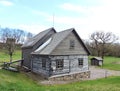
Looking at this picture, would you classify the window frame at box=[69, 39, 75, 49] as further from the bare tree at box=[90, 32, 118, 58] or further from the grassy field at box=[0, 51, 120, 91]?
the bare tree at box=[90, 32, 118, 58]

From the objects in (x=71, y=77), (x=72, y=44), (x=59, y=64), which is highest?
(x=72, y=44)

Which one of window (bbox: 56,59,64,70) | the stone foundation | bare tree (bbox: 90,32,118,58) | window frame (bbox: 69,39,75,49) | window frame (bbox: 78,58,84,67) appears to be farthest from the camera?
bare tree (bbox: 90,32,118,58)

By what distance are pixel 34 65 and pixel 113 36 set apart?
45.9 meters

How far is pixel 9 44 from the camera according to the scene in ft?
159

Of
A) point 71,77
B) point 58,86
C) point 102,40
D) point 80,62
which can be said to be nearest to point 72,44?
point 80,62

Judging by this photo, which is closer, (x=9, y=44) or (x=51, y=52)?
(x=51, y=52)

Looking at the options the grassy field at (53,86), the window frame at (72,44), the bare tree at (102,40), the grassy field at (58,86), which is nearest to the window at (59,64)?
the window frame at (72,44)

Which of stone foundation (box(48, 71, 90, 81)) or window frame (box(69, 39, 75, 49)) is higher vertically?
window frame (box(69, 39, 75, 49))

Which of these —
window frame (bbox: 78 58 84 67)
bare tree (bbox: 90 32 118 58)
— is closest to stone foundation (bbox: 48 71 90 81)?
window frame (bbox: 78 58 84 67)

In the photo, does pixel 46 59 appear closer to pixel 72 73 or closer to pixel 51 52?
pixel 51 52

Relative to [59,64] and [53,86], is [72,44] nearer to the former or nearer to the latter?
[59,64]

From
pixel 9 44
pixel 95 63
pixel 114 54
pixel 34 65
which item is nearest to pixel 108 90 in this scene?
pixel 34 65

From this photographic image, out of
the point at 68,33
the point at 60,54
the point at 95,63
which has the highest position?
the point at 68,33

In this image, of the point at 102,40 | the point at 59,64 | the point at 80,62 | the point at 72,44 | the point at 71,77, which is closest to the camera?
the point at 59,64
